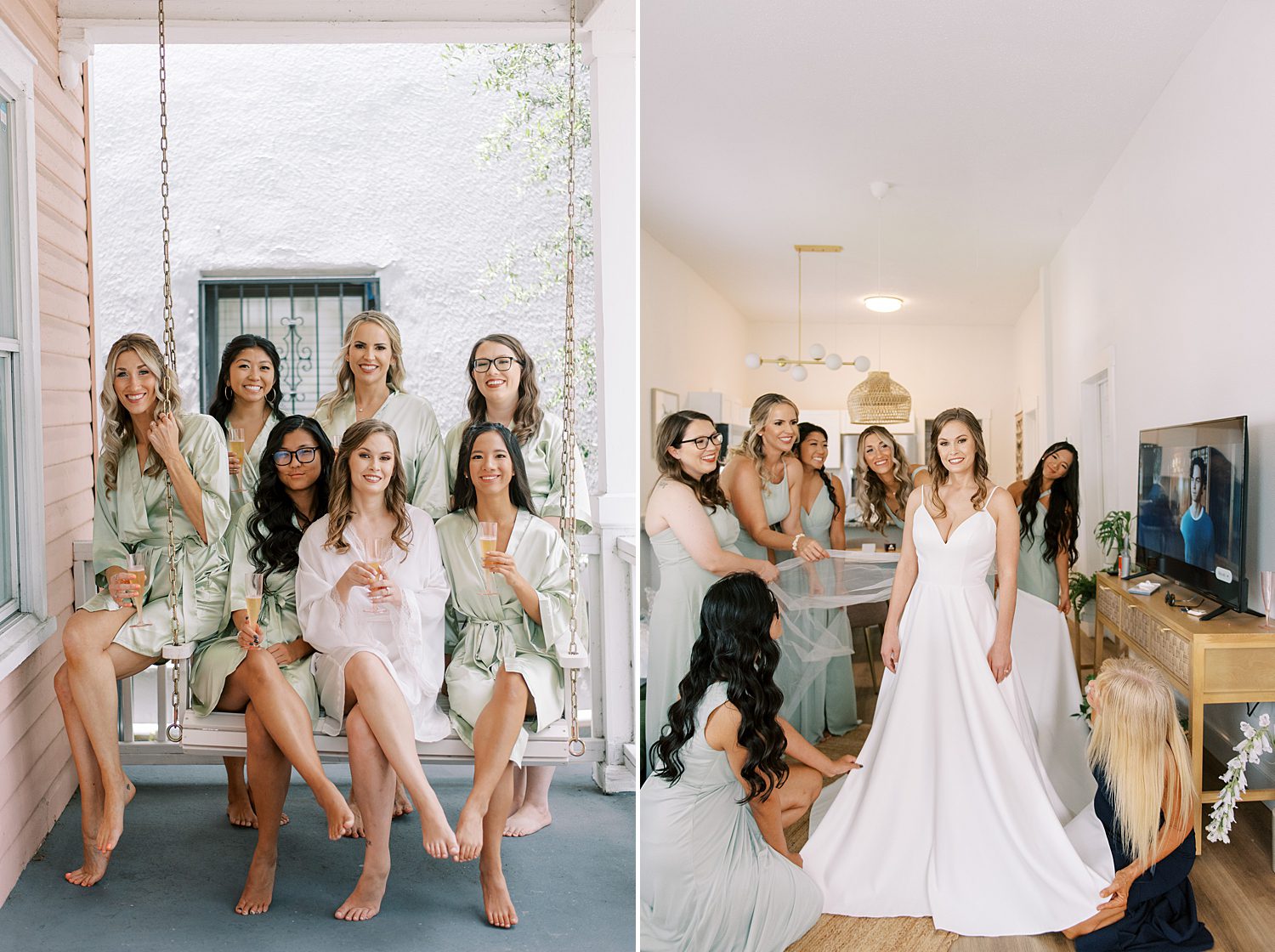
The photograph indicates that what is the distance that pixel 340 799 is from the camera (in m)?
2.70

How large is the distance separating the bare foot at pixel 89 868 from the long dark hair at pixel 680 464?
196cm

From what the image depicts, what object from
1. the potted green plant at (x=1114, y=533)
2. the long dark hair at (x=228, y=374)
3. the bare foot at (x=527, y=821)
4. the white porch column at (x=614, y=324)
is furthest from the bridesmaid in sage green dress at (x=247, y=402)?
the potted green plant at (x=1114, y=533)

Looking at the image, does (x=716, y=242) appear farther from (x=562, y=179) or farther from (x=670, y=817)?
(x=562, y=179)

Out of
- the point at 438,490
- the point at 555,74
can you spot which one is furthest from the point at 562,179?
the point at 438,490

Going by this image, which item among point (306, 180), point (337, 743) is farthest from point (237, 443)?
point (306, 180)

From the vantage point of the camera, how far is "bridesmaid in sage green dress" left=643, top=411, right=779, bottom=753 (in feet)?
6.95

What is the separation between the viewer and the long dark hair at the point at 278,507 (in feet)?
9.41

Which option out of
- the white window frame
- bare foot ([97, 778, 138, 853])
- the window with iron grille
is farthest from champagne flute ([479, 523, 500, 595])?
the window with iron grille

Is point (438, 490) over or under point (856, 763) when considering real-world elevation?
over

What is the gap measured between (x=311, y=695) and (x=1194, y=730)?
2.19 metres

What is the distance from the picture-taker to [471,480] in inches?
113

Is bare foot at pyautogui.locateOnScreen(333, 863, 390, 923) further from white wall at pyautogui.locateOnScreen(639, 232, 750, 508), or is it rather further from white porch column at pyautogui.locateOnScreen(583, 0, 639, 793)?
white wall at pyautogui.locateOnScreen(639, 232, 750, 508)

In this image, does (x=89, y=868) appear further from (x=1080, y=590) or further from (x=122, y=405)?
(x=1080, y=590)

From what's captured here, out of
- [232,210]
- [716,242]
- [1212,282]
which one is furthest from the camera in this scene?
[232,210]
